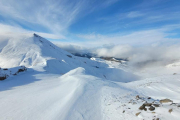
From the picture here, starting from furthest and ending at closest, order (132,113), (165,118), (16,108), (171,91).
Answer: (171,91) → (16,108) → (132,113) → (165,118)

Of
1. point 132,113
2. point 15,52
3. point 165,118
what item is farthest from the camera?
point 15,52

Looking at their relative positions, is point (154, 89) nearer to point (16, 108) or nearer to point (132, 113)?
point (132, 113)

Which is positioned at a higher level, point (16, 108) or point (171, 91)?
point (171, 91)

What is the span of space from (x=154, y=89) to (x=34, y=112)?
1857 centimetres

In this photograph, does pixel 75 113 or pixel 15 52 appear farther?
pixel 15 52

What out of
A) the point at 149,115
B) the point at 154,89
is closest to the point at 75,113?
the point at 149,115

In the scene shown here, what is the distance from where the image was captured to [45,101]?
936 cm

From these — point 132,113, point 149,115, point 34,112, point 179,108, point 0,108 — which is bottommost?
point 0,108

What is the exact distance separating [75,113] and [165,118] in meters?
6.07

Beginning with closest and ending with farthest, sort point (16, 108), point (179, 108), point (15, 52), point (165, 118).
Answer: point (165, 118), point (179, 108), point (16, 108), point (15, 52)

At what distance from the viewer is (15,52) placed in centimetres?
5875

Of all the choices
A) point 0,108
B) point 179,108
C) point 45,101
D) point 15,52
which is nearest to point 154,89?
point 179,108

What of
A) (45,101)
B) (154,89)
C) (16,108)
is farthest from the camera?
(154,89)

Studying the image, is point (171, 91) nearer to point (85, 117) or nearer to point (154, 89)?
point (154, 89)
